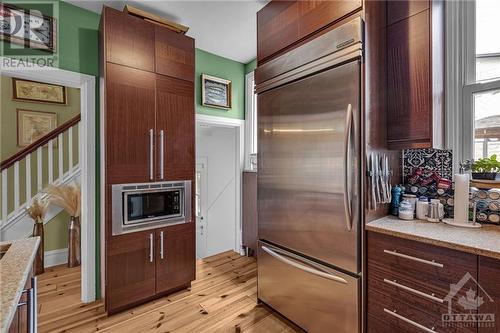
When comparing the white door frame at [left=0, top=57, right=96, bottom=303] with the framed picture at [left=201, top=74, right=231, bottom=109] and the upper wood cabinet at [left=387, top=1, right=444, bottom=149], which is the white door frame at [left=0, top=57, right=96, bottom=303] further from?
the upper wood cabinet at [left=387, top=1, right=444, bottom=149]

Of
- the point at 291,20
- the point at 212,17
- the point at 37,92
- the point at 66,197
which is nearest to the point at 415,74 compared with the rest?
the point at 291,20

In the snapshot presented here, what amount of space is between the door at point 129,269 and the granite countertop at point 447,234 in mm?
1798

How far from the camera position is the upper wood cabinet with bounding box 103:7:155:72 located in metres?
1.95

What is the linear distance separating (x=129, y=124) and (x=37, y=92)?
8.08ft

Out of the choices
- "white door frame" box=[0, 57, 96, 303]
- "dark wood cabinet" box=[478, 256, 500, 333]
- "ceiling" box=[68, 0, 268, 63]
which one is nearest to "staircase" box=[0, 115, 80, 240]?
"white door frame" box=[0, 57, 96, 303]

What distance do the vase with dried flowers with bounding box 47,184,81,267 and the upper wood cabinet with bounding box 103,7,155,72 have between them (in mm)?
1874

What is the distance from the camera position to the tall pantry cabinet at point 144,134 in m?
1.95

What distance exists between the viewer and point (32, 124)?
3.38m

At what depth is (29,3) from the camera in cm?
203

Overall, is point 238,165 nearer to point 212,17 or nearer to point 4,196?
point 212,17

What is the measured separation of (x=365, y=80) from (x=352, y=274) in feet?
3.88

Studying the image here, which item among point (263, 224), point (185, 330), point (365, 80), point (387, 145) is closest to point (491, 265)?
point (387, 145)

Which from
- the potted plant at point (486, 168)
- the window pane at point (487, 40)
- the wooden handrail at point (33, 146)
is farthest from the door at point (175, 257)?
the window pane at point (487, 40)

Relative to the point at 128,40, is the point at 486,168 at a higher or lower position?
lower
